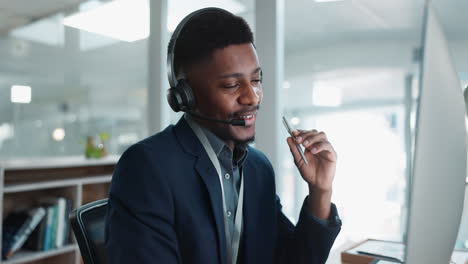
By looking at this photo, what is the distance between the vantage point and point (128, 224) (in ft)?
2.16

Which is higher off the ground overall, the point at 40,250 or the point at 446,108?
the point at 446,108

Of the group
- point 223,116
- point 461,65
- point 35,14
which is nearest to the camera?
point 223,116

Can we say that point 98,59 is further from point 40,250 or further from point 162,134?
point 162,134

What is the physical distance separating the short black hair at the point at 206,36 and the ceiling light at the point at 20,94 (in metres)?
3.17

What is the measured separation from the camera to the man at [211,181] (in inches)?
26.7

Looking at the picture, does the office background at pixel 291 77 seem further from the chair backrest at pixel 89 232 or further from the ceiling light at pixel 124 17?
the chair backrest at pixel 89 232

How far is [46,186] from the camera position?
2088mm

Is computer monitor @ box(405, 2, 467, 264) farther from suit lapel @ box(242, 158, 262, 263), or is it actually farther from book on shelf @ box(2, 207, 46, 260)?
book on shelf @ box(2, 207, 46, 260)

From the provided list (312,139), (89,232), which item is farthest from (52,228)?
(312,139)

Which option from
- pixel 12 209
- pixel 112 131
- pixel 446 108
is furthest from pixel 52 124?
pixel 446 108

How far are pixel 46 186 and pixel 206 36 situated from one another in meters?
1.74

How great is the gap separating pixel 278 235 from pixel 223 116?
1.19 ft

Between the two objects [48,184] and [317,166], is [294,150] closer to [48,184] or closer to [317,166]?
[317,166]

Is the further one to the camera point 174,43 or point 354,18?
point 354,18
